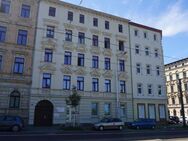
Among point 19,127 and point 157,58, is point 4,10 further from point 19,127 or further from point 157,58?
point 157,58

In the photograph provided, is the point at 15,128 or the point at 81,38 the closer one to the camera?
the point at 15,128

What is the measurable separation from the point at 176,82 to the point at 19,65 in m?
48.8

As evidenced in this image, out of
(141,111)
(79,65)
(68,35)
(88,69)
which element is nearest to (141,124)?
(141,111)

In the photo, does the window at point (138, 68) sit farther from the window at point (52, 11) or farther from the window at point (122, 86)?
the window at point (52, 11)

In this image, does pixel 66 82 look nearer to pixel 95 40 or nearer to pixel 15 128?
pixel 95 40

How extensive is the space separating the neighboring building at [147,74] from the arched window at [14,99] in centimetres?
1882

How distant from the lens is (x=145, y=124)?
31594 millimetres

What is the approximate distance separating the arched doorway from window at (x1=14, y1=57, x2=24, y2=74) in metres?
5.12

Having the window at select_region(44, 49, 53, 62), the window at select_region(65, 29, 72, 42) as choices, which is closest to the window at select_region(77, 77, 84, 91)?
the window at select_region(44, 49, 53, 62)

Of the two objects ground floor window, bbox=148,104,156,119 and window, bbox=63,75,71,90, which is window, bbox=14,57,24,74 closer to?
window, bbox=63,75,71,90

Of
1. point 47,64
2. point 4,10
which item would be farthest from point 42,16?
point 47,64

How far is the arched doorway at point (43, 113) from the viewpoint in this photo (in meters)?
30.0

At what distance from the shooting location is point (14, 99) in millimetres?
28703

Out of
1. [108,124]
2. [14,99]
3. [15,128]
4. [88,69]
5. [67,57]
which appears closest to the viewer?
[15,128]
